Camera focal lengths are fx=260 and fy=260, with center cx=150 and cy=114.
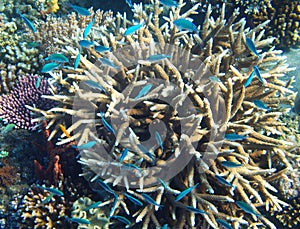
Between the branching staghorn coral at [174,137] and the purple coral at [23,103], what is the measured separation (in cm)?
68

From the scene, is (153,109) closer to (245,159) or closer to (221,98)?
(221,98)

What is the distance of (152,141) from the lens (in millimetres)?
3270

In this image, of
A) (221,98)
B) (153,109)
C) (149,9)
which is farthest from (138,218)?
(149,9)

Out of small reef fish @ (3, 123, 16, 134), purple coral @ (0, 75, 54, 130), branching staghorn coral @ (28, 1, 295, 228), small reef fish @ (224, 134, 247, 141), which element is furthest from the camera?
purple coral @ (0, 75, 54, 130)

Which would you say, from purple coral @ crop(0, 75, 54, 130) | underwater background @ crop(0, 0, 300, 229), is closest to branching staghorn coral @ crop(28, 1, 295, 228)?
underwater background @ crop(0, 0, 300, 229)

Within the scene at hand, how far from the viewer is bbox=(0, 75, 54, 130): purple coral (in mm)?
4195

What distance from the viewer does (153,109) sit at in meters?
3.12

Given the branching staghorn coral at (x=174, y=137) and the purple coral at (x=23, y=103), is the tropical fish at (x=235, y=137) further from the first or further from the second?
the purple coral at (x=23, y=103)

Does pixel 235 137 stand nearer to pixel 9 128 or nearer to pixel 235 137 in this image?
pixel 235 137

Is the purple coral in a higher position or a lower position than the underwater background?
higher

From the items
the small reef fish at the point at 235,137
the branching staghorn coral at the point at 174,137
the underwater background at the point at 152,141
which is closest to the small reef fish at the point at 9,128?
the underwater background at the point at 152,141

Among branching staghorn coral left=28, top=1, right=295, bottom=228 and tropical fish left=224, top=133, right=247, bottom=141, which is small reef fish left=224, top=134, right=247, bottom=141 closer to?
tropical fish left=224, top=133, right=247, bottom=141

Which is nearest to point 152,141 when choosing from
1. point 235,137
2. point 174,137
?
point 174,137

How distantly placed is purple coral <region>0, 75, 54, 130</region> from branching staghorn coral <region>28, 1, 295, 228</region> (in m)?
0.68
